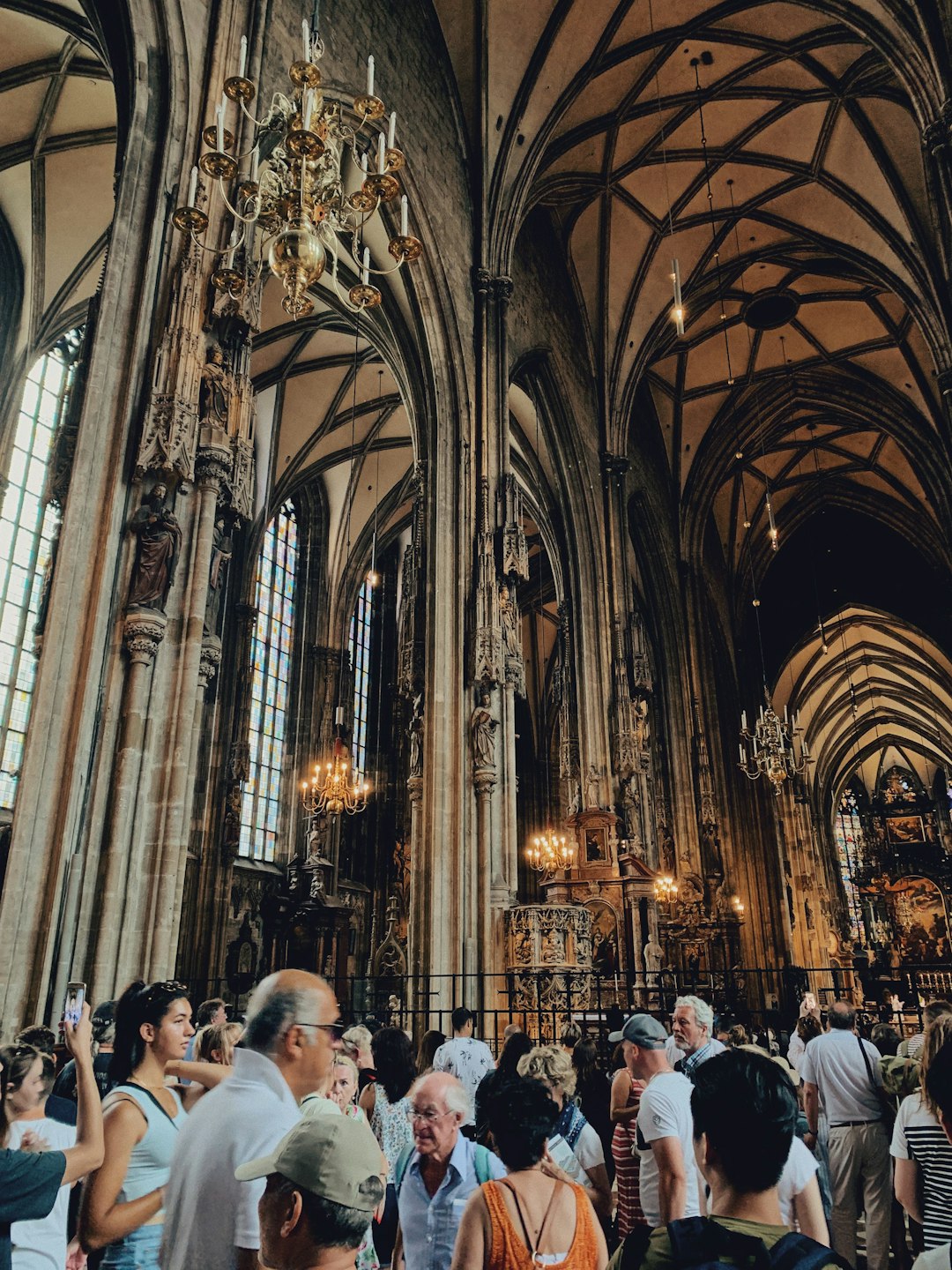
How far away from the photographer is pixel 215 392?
8.33 meters

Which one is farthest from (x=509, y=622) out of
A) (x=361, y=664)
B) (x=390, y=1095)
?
(x=361, y=664)

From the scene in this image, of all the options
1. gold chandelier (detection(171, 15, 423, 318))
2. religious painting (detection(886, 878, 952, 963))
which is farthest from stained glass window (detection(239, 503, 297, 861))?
religious painting (detection(886, 878, 952, 963))

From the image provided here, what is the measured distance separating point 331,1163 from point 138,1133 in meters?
1.15

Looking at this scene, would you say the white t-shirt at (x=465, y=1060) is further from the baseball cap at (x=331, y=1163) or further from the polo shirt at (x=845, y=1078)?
the baseball cap at (x=331, y=1163)

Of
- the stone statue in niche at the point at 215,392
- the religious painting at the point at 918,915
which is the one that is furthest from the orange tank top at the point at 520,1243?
the religious painting at the point at 918,915

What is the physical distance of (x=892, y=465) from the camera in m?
28.8

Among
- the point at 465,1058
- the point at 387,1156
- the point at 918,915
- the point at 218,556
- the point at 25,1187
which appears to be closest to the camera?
the point at 25,1187

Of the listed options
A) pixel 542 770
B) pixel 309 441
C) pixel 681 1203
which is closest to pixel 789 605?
pixel 542 770

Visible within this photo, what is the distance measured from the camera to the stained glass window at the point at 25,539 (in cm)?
1502

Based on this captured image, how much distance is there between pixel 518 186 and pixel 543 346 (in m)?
3.05

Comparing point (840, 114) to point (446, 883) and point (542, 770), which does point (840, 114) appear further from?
point (542, 770)

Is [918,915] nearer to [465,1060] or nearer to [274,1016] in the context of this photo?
[465,1060]

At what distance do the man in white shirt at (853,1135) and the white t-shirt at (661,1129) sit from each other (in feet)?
7.26

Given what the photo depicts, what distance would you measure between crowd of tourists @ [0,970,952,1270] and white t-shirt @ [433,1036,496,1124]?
44.0 inches
